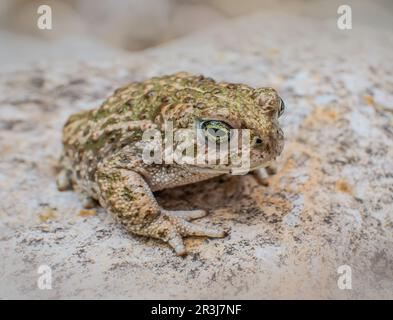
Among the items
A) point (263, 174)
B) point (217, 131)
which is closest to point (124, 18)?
point (263, 174)

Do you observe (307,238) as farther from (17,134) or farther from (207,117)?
(17,134)

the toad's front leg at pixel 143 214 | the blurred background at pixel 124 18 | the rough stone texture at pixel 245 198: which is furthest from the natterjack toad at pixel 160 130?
the blurred background at pixel 124 18

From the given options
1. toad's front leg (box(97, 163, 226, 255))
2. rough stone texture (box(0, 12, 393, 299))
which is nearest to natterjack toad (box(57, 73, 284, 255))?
toad's front leg (box(97, 163, 226, 255))

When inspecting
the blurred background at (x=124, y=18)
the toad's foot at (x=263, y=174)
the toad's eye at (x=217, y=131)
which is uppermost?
the blurred background at (x=124, y=18)

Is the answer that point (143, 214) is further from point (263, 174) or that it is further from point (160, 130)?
point (263, 174)

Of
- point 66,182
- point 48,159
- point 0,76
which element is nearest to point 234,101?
point 66,182

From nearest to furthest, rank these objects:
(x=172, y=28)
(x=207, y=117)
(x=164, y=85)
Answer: (x=207, y=117) < (x=164, y=85) < (x=172, y=28)

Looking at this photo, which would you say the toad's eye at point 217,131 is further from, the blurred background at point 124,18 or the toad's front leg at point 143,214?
the blurred background at point 124,18

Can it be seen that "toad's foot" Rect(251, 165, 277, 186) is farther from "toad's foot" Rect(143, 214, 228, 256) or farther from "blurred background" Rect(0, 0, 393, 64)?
"blurred background" Rect(0, 0, 393, 64)
